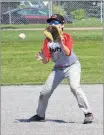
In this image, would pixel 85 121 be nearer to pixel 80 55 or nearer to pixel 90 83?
pixel 90 83

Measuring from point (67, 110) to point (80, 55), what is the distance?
877 cm

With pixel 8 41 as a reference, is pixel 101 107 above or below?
above

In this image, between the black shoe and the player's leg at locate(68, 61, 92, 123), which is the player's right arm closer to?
the player's leg at locate(68, 61, 92, 123)

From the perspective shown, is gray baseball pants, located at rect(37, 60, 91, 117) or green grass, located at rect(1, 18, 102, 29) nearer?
gray baseball pants, located at rect(37, 60, 91, 117)

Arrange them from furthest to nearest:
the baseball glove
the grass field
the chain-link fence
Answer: the chain-link fence, the grass field, the baseball glove

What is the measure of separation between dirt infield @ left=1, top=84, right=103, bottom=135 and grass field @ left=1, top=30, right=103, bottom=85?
1300mm


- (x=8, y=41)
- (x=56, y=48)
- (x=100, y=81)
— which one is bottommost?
(x=8, y=41)

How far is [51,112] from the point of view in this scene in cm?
870

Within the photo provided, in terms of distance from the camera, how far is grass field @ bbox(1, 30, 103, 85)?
42.5 feet

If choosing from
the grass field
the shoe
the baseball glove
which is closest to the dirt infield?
the shoe

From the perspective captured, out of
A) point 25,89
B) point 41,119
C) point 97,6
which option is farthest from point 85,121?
point 97,6

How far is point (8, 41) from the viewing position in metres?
21.9

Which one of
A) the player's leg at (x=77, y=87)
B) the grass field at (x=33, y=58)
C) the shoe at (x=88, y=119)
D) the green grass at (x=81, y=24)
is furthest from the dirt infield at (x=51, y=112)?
the green grass at (x=81, y=24)

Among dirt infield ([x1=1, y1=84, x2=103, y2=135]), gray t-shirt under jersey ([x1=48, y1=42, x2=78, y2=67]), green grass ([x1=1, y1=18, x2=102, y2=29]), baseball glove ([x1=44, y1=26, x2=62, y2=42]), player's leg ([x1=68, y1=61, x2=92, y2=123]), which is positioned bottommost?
green grass ([x1=1, y1=18, x2=102, y2=29])
